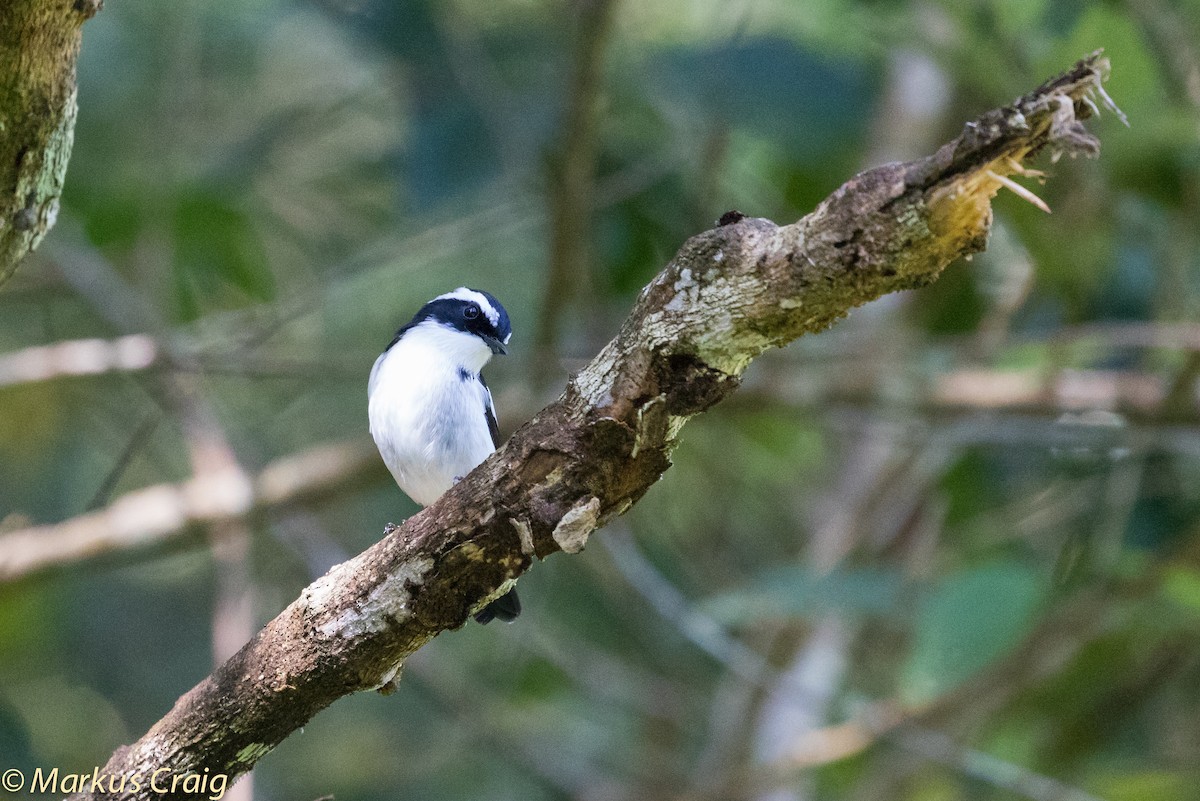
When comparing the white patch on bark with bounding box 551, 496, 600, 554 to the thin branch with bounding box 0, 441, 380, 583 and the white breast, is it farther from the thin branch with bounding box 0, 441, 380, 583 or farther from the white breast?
the thin branch with bounding box 0, 441, 380, 583

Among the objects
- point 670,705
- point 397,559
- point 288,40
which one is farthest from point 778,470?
point 397,559

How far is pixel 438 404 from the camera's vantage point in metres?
4.20

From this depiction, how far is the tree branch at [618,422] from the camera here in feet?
6.05

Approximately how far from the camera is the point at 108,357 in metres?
5.89

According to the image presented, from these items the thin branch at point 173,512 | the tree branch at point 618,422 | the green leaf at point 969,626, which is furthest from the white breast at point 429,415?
the green leaf at point 969,626

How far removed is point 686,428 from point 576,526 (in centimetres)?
456

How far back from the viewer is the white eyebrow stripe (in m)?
4.47

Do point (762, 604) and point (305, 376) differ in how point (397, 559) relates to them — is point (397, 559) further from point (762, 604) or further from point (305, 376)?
point (305, 376)

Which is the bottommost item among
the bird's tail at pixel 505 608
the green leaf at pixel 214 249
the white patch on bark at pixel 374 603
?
the white patch on bark at pixel 374 603

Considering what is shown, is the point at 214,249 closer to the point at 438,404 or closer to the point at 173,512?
the point at 173,512

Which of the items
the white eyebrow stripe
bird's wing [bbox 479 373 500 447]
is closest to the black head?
the white eyebrow stripe

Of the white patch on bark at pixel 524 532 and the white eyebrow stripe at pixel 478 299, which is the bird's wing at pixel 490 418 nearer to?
the white eyebrow stripe at pixel 478 299
